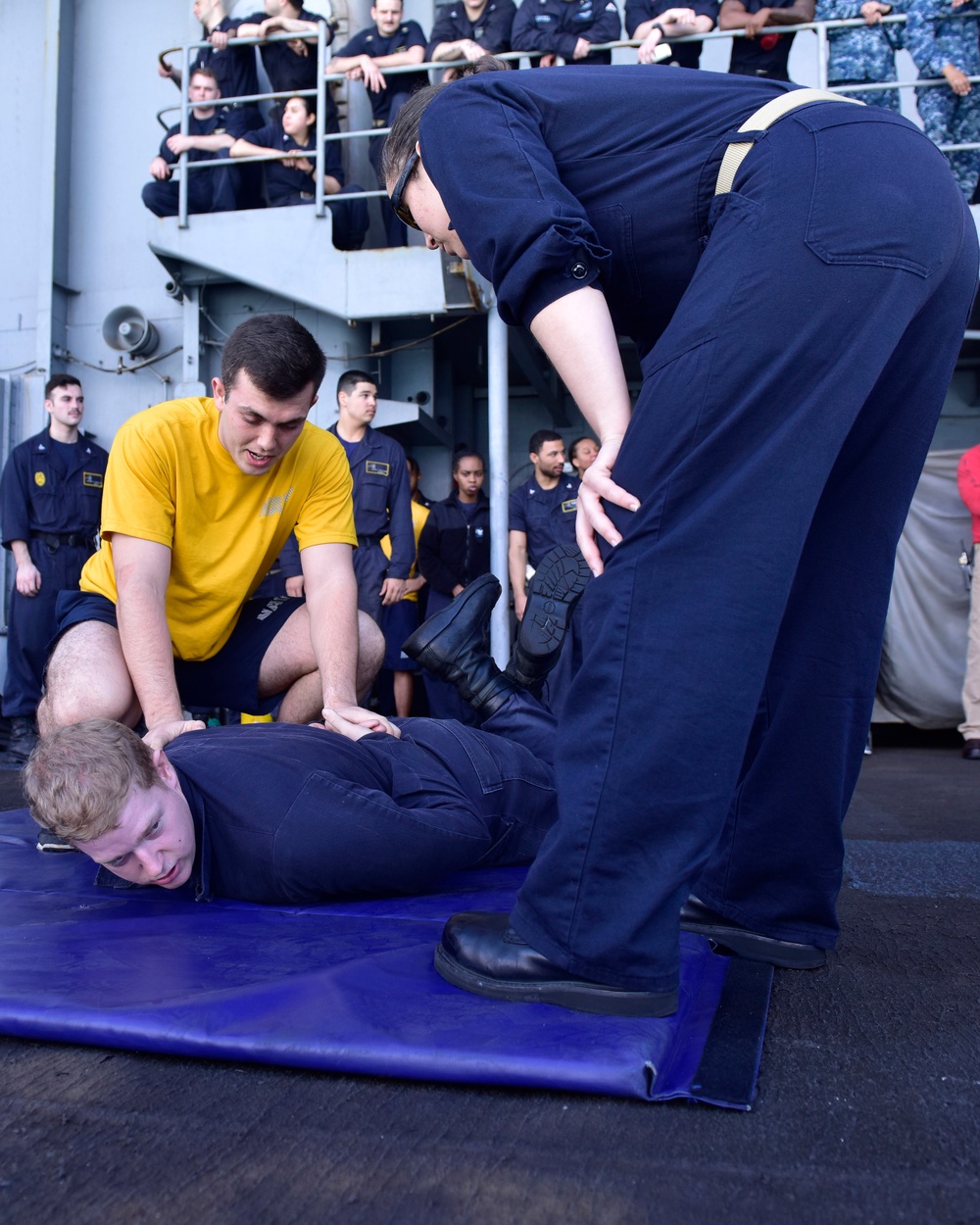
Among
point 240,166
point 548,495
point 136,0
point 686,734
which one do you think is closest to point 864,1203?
point 686,734

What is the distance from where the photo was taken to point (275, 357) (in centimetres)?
233

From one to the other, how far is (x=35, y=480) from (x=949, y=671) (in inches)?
218

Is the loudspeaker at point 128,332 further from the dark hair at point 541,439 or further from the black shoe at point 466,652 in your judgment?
the black shoe at point 466,652

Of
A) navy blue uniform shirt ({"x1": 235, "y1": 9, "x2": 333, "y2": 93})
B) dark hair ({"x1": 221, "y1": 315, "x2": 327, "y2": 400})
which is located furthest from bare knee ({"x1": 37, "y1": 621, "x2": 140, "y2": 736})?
navy blue uniform shirt ({"x1": 235, "y1": 9, "x2": 333, "y2": 93})

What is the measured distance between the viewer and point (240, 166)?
6.17m

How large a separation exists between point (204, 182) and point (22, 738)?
3.69 m

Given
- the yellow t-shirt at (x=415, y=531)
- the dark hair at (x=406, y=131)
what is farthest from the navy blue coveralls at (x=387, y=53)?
the dark hair at (x=406, y=131)

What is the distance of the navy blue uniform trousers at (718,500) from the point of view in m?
1.04

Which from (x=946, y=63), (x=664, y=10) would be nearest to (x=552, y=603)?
(x=946, y=63)

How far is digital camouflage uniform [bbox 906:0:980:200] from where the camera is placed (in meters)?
5.12

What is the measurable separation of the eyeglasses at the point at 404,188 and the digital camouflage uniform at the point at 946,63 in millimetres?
4779

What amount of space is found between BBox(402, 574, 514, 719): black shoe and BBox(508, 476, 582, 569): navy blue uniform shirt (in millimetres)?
Answer: 3246

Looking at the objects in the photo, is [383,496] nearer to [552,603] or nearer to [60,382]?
[60,382]

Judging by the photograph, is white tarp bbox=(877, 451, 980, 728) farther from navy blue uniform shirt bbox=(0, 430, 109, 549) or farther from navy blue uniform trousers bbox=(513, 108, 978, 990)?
navy blue uniform trousers bbox=(513, 108, 978, 990)
